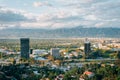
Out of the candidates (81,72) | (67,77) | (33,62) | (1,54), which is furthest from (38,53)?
(67,77)

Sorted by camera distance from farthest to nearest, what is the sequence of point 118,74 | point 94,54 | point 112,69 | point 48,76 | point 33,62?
point 94,54, point 33,62, point 48,76, point 112,69, point 118,74

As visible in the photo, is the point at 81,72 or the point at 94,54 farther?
the point at 94,54

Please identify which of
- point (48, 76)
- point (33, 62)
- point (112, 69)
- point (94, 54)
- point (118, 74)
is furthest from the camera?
point (94, 54)

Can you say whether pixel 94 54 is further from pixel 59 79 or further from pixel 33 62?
pixel 59 79

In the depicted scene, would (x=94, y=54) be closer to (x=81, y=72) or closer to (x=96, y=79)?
(x=81, y=72)

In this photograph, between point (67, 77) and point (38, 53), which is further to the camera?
point (38, 53)

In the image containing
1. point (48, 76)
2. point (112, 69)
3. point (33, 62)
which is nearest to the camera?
point (112, 69)

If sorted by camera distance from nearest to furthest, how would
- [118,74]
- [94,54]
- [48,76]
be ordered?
[118,74], [48,76], [94,54]

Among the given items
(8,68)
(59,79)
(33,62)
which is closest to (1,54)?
(33,62)
